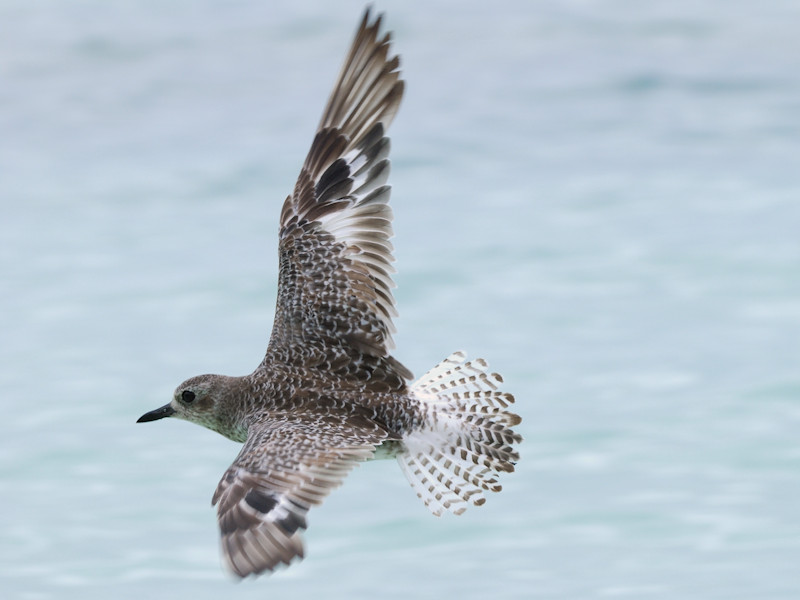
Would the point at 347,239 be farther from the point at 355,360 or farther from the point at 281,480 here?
the point at 281,480

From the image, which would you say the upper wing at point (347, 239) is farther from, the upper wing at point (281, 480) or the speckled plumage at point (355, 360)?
the upper wing at point (281, 480)

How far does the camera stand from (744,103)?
1183cm

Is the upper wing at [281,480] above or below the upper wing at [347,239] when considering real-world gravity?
below

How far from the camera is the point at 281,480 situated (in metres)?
5.24

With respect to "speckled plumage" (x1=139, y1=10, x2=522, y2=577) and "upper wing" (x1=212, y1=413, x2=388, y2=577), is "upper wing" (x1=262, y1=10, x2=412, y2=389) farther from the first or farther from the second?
"upper wing" (x1=212, y1=413, x2=388, y2=577)

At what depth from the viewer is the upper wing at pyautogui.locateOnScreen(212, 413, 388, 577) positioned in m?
4.91

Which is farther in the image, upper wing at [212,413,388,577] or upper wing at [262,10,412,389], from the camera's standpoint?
upper wing at [262,10,412,389]

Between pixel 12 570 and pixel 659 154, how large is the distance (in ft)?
19.0

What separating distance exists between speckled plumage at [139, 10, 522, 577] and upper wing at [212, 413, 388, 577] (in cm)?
2

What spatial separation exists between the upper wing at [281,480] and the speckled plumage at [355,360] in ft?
0.05

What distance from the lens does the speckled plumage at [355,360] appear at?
19.5 feet

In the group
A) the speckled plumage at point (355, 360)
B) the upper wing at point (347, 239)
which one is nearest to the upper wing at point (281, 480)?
the speckled plumage at point (355, 360)

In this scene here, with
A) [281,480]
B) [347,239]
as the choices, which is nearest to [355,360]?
[347,239]

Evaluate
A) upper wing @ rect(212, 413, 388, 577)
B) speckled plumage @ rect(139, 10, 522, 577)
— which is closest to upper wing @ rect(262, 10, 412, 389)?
speckled plumage @ rect(139, 10, 522, 577)
